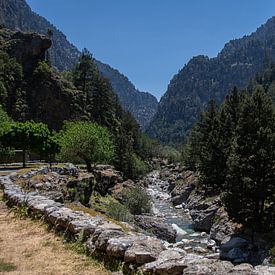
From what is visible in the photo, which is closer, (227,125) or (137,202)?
(137,202)

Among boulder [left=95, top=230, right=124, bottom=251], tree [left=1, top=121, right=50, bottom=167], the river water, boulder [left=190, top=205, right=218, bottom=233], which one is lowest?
the river water

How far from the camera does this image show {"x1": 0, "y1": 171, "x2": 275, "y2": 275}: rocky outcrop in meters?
7.84

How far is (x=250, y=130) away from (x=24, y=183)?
68.5ft

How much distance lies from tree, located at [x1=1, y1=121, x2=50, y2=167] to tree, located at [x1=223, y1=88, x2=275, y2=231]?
24979 mm

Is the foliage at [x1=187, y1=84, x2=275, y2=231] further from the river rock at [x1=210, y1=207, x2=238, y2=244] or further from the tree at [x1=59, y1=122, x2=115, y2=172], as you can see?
the tree at [x1=59, y1=122, x2=115, y2=172]

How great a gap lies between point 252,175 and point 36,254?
25973 millimetres

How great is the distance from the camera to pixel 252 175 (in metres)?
33.7

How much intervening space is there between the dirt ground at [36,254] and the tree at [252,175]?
22.7 meters

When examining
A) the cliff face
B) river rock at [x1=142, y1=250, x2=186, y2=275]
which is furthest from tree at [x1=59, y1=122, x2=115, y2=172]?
the cliff face

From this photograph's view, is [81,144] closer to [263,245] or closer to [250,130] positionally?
[250,130]

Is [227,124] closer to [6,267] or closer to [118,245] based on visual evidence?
[118,245]

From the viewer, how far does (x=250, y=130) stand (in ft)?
117

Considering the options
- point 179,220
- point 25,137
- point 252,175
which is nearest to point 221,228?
point 252,175

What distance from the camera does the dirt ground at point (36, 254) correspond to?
970cm
